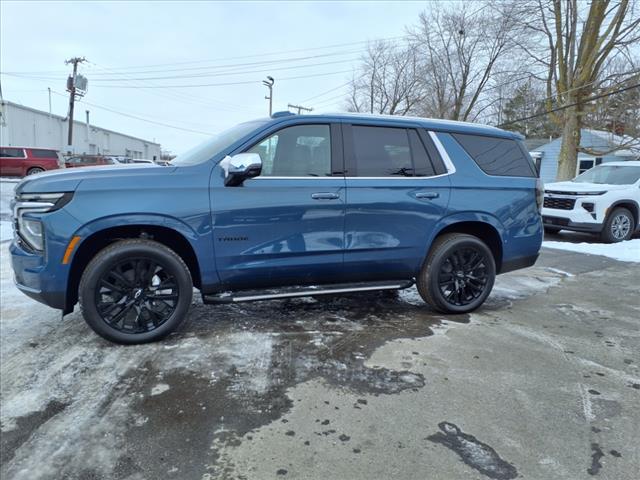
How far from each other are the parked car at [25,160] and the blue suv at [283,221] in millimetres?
25467

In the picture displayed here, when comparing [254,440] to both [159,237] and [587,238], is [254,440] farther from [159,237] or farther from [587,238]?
[587,238]

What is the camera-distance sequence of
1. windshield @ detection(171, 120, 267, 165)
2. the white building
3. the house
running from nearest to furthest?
windshield @ detection(171, 120, 267, 165), the house, the white building

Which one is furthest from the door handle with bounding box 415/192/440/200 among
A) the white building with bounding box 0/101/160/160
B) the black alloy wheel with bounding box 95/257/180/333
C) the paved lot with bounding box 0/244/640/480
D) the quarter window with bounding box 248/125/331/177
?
the white building with bounding box 0/101/160/160

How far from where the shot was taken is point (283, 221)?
142 inches

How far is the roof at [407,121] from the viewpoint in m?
3.90

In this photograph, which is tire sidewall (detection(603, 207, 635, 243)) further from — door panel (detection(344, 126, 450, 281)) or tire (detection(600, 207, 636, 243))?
door panel (detection(344, 126, 450, 281))

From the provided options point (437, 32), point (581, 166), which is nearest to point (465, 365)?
point (581, 166)

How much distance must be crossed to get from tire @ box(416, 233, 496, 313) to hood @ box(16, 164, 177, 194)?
8.06ft

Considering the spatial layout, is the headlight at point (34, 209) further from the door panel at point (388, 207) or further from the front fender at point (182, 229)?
the door panel at point (388, 207)

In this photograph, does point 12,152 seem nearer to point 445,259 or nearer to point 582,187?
point 582,187

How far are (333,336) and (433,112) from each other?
115ft

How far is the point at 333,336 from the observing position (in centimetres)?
372

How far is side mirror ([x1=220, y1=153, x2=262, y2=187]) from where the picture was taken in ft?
11.0

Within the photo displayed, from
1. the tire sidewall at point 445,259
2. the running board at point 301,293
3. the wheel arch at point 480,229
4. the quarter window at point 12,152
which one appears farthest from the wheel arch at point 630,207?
the quarter window at point 12,152
